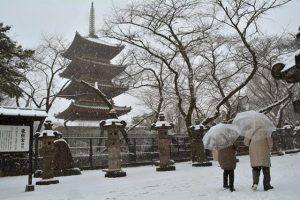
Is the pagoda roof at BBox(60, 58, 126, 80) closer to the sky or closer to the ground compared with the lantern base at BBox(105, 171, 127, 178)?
closer to the sky

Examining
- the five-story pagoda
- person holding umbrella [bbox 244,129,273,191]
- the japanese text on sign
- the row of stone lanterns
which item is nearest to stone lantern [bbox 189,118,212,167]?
the row of stone lanterns

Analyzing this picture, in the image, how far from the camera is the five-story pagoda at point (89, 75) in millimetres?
28922

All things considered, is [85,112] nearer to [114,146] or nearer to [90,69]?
[90,69]

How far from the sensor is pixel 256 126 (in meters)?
7.23

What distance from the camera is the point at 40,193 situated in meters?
8.66

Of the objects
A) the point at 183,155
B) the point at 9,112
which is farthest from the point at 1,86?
the point at 183,155

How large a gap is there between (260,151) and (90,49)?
27.0m

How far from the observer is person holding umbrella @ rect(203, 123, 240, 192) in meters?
7.52

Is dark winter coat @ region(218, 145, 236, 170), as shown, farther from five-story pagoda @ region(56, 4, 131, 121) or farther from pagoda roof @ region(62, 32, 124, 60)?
pagoda roof @ region(62, 32, 124, 60)

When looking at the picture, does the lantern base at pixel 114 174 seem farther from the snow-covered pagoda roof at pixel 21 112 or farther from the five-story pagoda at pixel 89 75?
the five-story pagoda at pixel 89 75

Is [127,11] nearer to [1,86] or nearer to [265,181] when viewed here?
[1,86]

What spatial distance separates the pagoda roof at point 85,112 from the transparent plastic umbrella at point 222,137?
21257 millimetres

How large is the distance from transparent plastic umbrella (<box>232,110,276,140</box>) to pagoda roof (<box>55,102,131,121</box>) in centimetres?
2188

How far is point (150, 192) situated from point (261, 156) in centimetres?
281
